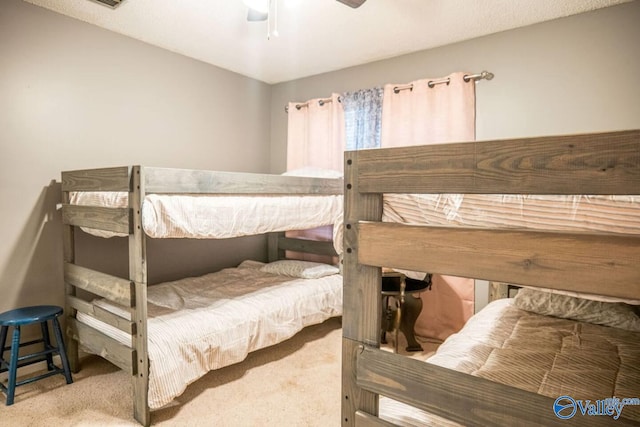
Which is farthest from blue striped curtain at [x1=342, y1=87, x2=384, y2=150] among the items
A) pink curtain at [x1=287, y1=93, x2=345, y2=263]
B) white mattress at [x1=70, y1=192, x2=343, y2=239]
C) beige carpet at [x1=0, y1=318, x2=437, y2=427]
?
beige carpet at [x1=0, y1=318, x2=437, y2=427]

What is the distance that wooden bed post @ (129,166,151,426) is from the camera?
1802 mm

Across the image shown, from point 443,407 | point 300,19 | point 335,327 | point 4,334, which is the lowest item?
point 335,327

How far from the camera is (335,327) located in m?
3.24

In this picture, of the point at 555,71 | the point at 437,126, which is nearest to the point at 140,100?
the point at 437,126

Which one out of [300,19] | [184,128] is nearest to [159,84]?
[184,128]

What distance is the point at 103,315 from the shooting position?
2062 mm

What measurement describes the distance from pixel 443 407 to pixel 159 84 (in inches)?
120

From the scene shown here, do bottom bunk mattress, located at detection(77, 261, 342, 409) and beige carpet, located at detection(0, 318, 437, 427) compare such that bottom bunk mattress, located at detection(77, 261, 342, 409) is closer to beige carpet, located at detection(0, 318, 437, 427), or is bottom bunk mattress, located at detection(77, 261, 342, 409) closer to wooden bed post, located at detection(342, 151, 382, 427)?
beige carpet, located at detection(0, 318, 437, 427)

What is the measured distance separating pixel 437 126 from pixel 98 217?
244 centimetres

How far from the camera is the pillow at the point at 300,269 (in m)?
3.08

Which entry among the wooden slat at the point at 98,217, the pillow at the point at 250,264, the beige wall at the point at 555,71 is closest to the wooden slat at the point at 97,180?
the wooden slat at the point at 98,217

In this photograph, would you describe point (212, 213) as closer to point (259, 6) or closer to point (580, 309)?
point (259, 6)

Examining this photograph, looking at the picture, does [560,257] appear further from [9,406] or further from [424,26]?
[9,406]

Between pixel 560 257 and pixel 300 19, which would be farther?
pixel 300 19
